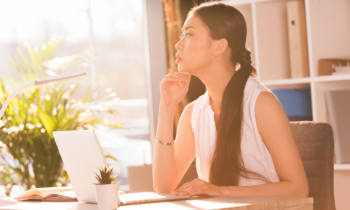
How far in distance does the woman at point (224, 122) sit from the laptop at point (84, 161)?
38cm

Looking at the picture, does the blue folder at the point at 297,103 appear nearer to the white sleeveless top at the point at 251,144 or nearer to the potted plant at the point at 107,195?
the white sleeveless top at the point at 251,144

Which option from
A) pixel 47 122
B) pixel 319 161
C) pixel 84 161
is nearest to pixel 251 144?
pixel 319 161

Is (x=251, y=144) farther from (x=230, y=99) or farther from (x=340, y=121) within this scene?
(x=340, y=121)

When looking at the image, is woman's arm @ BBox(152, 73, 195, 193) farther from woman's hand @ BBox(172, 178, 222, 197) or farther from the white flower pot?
the white flower pot

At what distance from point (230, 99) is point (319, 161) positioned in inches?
17.4

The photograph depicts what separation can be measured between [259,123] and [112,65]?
2494mm

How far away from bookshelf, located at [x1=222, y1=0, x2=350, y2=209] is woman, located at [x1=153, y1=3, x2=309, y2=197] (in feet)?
3.08

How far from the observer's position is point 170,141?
1.78 metres

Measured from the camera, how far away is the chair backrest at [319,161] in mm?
1681

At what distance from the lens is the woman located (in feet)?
5.08

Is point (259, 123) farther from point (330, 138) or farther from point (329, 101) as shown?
point (329, 101)

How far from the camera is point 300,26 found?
2.66 m

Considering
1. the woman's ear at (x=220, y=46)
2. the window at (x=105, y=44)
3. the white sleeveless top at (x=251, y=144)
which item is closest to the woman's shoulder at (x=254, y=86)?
the white sleeveless top at (x=251, y=144)

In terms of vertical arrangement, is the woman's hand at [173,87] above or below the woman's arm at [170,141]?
above
